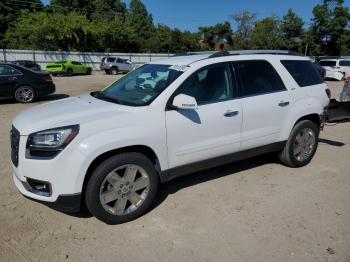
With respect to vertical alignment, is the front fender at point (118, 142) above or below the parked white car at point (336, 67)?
below

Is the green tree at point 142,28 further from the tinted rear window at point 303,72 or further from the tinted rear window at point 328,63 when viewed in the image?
the tinted rear window at point 303,72

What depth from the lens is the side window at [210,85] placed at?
14.0ft

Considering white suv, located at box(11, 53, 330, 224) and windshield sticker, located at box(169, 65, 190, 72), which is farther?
windshield sticker, located at box(169, 65, 190, 72)

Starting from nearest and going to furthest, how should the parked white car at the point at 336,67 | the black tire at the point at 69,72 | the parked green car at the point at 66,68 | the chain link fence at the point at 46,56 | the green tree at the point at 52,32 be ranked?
the parked white car at the point at 336,67
the parked green car at the point at 66,68
the black tire at the point at 69,72
the chain link fence at the point at 46,56
the green tree at the point at 52,32

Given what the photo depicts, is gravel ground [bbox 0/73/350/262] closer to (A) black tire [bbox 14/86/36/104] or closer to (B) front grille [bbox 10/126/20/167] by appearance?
(B) front grille [bbox 10/126/20/167]

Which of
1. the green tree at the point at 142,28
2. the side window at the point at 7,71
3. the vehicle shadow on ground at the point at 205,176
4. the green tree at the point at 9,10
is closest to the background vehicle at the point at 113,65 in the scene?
the side window at the point at 7,71

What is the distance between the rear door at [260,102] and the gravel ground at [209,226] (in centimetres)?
68

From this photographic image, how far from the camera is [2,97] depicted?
465 inches

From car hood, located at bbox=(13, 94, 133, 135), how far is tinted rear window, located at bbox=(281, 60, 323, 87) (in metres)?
2.78

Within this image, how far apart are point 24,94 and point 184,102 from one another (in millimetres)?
9842

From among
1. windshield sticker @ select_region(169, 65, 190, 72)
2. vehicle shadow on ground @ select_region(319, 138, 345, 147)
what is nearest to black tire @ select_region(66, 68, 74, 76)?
vehicle shadow on ground @ select_region(319, 138, 345, 147)

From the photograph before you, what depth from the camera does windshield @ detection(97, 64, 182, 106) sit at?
4.15 m

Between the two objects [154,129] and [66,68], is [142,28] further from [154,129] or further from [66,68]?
[154,129]

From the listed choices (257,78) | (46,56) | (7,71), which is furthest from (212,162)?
(46,56)
